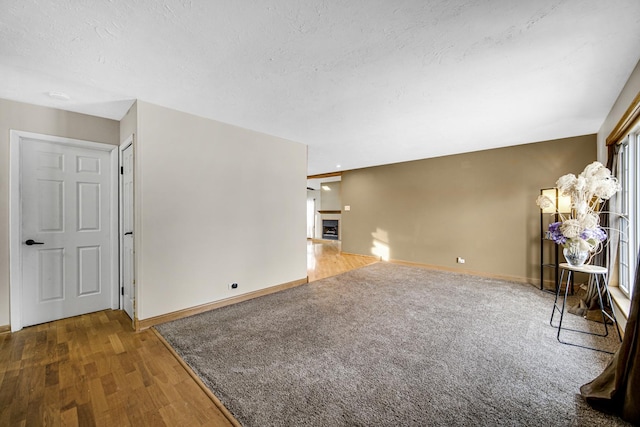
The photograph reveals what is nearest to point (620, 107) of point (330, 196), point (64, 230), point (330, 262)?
point (330, 262)

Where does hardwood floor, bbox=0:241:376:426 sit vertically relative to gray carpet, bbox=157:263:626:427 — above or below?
below

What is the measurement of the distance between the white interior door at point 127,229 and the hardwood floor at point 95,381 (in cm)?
35

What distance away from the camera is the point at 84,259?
121 inches

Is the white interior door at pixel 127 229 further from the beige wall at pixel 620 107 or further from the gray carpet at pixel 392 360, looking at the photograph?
the beige wall at pixel 620 107

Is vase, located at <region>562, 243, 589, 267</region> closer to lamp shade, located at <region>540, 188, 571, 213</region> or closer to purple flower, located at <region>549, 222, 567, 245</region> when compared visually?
purple flower, located at <region>549, 222, 567, 245</region>

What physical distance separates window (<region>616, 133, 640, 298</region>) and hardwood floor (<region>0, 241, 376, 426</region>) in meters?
3.98

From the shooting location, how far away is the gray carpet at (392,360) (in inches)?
62.6

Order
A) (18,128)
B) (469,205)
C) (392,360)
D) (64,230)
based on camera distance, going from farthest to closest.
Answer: (469,205)
(64,230)
(18,128)
(392,360)

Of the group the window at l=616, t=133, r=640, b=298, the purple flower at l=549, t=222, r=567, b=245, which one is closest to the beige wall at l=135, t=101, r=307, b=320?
the purple flower at l=549, t=222, r=567, b=245

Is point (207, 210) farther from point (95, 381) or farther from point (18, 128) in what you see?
point (18, 128)

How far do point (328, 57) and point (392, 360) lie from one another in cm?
244

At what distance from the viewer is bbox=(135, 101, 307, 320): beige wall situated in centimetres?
274

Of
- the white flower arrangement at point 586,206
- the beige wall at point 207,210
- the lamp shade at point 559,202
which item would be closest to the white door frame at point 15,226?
the beige wall at point 207,210

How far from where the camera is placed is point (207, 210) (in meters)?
A: 3.20
